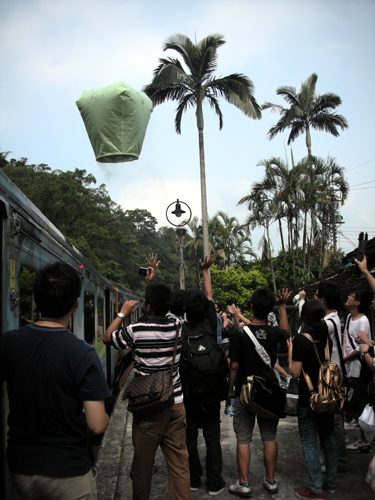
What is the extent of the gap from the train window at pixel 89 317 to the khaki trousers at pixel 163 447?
3274mm

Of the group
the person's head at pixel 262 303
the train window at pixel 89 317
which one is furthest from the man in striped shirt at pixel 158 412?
the train window at pixel 89 317

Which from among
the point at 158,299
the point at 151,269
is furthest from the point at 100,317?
the point at 158,299

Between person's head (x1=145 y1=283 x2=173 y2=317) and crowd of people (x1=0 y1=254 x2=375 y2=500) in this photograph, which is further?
person's head (x1=145 y1=283 x2=173 y2=317)

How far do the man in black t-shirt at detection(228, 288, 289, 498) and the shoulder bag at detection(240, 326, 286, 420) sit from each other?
0.05 meters

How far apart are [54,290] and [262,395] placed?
2.33 m

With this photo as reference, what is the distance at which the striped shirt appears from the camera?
312 cm

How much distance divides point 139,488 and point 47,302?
1.76m

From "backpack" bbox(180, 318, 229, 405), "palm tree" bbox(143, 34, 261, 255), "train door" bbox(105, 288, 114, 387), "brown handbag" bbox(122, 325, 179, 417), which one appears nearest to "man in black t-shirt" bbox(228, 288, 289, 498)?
"backpack" bbox(180, 318, 229, 405)

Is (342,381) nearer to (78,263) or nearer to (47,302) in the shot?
(47,302)

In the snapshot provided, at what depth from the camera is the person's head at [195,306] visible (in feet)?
12.8

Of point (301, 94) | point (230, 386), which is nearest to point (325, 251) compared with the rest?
point (301, 94)

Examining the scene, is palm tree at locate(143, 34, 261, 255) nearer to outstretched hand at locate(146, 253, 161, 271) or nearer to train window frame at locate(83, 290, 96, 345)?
train window frame at locate(83, 290, 96, 345)

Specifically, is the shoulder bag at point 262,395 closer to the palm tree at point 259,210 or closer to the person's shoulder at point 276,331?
the person's shoulder at point 276,331

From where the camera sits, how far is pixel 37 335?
2.04 m
